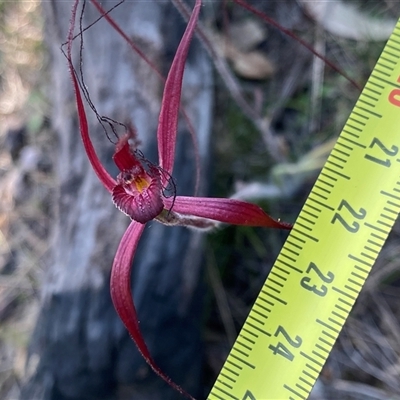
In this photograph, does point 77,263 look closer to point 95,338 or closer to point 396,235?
point 95,338

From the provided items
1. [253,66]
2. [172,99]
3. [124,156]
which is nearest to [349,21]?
[253,66]

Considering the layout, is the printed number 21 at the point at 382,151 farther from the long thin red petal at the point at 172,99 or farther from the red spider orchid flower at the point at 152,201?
the long thin red petal at the point at 172,99

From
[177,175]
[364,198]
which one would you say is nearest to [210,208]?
[364,198]

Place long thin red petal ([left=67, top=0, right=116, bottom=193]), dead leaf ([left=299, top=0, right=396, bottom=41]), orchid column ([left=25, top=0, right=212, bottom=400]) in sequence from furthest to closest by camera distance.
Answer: dead leaf ([left=299, top=0, right=396, bottom=41]), orchid column ([left=25, top=0, right=212, bottom=400]), long thin red petal ([left=67, top=0, right=116, bottom=193])

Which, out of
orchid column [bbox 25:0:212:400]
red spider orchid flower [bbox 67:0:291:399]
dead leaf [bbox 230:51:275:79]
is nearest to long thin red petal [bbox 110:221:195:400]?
red spider orchid flower [bbox 67:0:291:399]

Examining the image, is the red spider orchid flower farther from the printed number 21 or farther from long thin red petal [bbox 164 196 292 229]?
the printed number 21
